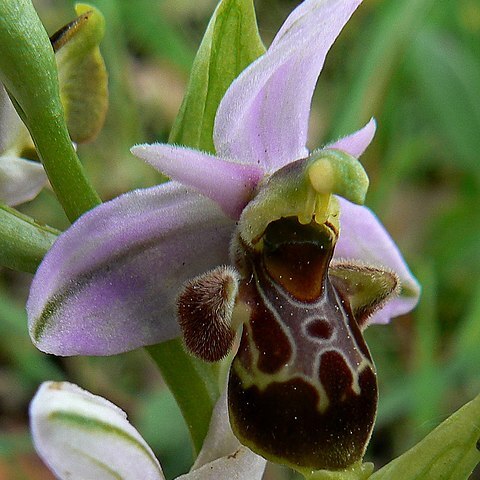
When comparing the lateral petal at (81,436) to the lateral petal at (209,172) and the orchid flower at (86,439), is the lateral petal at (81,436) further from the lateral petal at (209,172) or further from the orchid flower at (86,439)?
the lateral petal at (209,172)

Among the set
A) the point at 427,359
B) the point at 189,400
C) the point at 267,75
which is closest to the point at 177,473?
the point at 427,359

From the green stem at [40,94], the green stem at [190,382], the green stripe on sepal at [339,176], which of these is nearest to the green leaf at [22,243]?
the green stem at [40,94]

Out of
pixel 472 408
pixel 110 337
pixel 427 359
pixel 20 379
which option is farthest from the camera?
pixel 20 379

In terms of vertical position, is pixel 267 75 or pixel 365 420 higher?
pixel 267 75

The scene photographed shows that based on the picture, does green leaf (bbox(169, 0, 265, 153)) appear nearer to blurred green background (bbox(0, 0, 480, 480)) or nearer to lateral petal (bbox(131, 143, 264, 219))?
lateral petal (bbox(131, 143, 264, 219))

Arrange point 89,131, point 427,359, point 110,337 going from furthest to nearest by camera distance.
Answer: point 427,359 → point 89,131 → point 110,337

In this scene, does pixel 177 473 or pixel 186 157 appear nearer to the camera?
pixel 186 157

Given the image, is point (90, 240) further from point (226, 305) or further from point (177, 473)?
point (177, 473)
